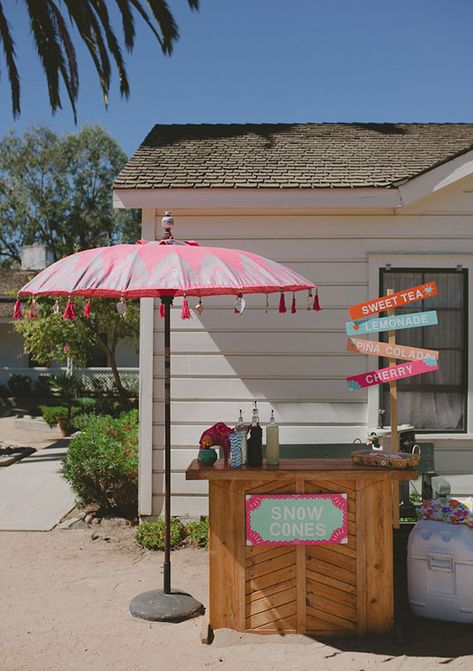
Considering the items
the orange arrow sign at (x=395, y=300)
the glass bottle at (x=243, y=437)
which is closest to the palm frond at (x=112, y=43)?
the orange arrow sign at (x=395, y=300)

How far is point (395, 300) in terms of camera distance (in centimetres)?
501

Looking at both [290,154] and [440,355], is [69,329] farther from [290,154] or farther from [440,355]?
[440,355]

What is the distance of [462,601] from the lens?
4.52 m

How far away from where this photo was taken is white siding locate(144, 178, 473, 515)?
6906 mm

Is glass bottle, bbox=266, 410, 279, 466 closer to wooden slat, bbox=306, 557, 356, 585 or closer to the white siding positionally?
wooden slat, bbox=306, 557, 356, 585

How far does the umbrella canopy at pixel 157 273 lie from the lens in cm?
417

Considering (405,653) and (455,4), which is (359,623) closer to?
(405,653)

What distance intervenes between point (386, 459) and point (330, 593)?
95 centimetres

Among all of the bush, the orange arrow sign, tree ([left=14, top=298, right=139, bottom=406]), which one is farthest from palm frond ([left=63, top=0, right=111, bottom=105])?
the orange arrow sign

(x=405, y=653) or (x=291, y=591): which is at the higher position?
(x=291, y=591)

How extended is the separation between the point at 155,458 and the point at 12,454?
672 centimetres

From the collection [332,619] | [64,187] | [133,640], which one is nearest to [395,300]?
[332,619]

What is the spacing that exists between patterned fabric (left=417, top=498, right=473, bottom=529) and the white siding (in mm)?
2104

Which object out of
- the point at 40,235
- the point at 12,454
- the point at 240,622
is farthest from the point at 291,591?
the point at 40,235
